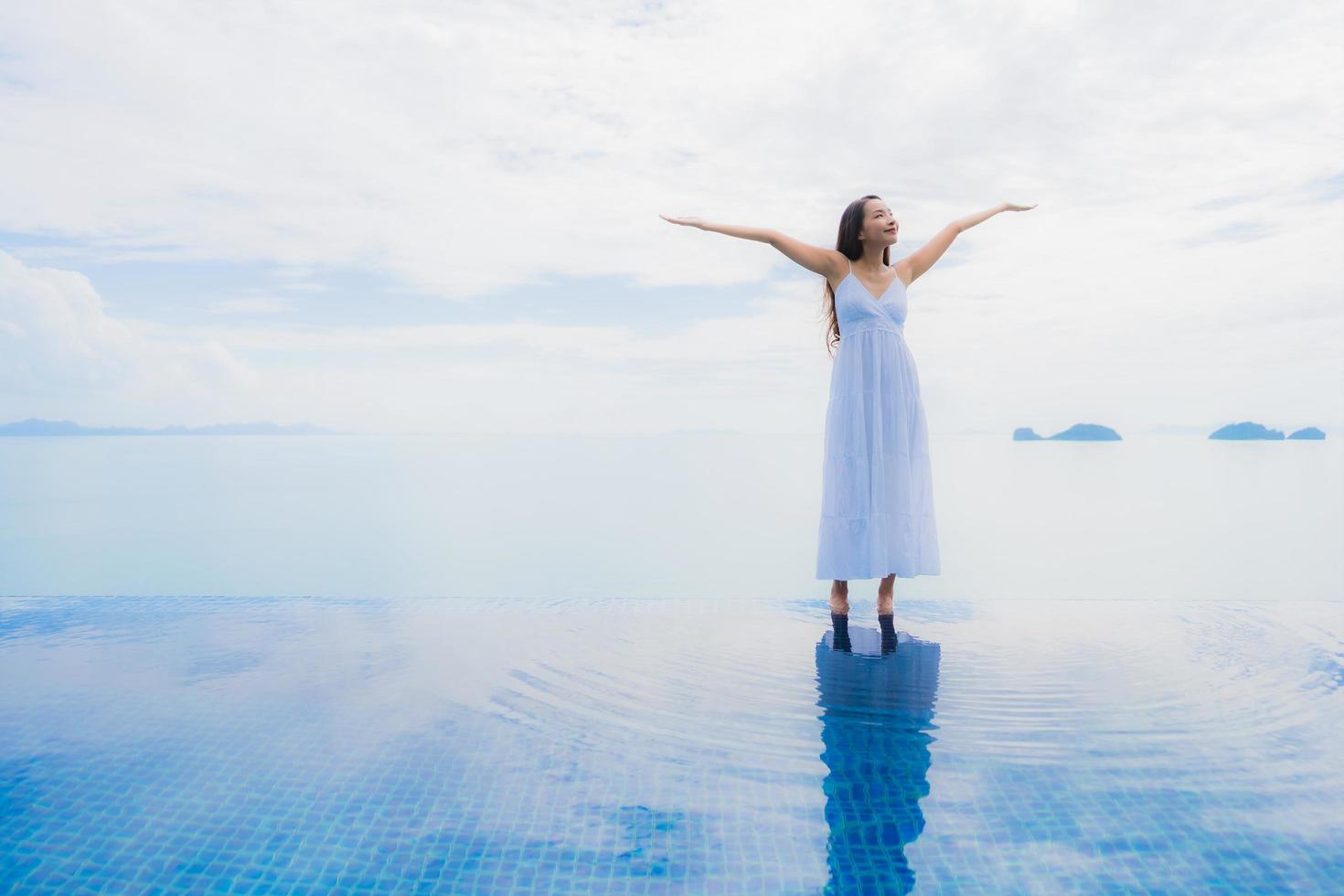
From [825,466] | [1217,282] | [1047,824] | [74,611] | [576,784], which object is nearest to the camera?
[1047,824]

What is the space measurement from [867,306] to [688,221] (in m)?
0.72

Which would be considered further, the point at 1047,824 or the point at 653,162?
the point at 653,162

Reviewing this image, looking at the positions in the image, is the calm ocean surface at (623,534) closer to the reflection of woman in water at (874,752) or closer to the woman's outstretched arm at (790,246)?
the reflection of woman in water at (874,752)

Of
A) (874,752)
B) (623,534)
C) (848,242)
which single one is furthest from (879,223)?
(623,534)

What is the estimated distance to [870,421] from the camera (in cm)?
321

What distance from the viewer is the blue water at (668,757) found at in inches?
65.5

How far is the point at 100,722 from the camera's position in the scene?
2.46 m

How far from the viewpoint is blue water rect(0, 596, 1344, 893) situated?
1.66 metres

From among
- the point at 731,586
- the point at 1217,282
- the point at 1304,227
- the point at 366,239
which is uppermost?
the point at 366,239

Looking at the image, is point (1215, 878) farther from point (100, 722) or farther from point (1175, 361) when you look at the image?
point (1175, 361)

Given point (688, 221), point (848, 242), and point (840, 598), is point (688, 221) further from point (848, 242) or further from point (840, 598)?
point (840, 598)

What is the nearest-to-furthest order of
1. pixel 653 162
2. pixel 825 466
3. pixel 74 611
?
1. pixel 825 466
2. pixel 74 611
3. pixel 653 162

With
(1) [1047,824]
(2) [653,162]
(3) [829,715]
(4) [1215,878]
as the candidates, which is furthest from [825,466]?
(2) [653,162]

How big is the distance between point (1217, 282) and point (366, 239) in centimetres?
1505
